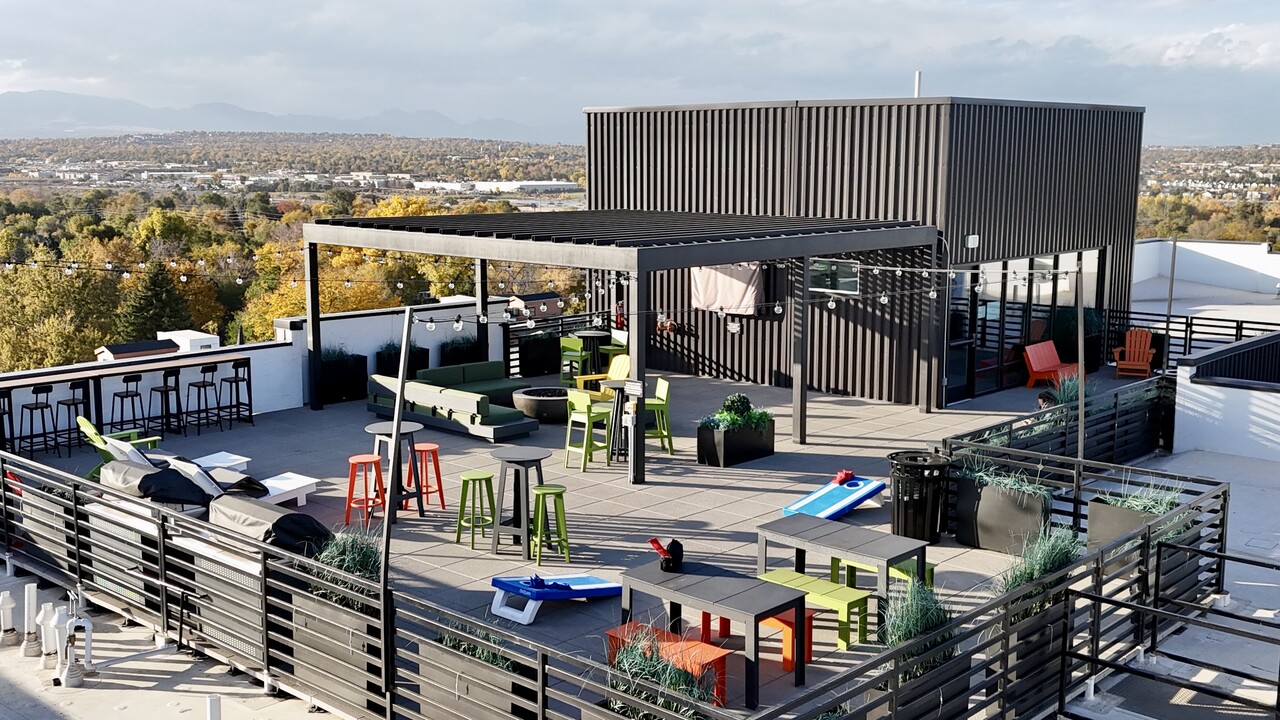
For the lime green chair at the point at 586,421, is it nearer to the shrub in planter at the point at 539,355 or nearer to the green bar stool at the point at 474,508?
the green bar stool at the point at 474,508

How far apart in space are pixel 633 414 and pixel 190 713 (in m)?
6.47

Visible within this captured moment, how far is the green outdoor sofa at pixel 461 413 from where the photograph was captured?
1525 centimetres

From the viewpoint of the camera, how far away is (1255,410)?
14.6 m

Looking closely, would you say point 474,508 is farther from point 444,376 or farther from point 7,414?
point 7,414

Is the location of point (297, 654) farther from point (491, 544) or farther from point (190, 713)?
point (491, 544)

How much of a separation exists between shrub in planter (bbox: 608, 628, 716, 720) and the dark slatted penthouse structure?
10.9 m

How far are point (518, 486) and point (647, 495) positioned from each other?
2.27m

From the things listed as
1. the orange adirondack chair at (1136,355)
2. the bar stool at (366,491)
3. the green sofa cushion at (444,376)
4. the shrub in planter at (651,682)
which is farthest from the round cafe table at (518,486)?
the orange adirondack chair at (1136,355)

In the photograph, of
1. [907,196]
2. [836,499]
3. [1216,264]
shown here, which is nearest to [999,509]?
[836,499]

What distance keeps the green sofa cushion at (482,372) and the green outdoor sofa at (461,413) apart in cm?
123

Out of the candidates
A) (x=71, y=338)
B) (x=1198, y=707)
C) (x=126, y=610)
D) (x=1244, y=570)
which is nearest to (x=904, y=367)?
(x=1244, y=570)

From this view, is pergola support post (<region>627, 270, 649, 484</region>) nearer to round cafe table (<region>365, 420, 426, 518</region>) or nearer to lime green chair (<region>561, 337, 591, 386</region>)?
round cafe table (<region>365, 420, 426, 518</region>)

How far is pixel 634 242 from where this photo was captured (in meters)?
13.7

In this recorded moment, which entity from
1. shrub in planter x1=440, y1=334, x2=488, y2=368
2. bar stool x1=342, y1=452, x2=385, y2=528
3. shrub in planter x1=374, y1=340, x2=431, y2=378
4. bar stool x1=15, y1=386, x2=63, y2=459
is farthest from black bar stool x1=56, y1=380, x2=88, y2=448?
shrub in planter x1=440, y1=334, x2=488, y2=368
